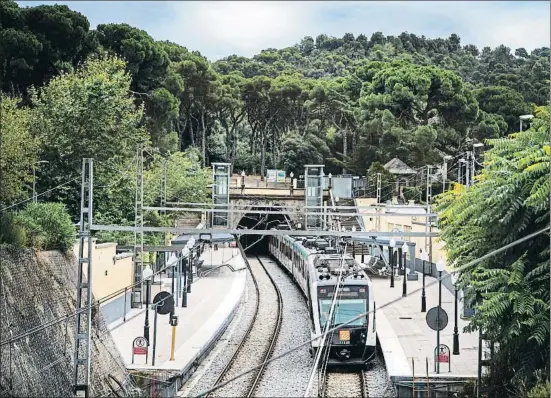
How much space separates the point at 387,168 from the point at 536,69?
20.7 meters

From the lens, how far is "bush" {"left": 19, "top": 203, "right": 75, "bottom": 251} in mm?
14895

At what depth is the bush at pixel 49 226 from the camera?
14895 millimetres

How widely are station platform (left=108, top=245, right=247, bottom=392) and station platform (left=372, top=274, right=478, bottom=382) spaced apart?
412cm

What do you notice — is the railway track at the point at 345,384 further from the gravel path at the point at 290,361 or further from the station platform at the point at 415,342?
the station platform at the point at 415,342

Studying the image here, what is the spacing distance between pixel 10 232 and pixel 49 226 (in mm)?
2635

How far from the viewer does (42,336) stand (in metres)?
12.3

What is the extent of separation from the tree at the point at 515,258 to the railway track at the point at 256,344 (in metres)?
4.82

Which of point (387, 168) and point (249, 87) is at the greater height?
point (249, 87)

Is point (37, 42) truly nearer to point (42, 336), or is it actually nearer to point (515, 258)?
point (42, 336)

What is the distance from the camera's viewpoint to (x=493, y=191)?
11031 millimetres

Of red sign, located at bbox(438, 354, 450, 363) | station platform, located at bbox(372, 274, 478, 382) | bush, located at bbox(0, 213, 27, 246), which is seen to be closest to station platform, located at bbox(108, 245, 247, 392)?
bush, located at bbox(0, 213, 27, 246)

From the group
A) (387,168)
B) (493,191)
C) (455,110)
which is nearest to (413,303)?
(493,191)

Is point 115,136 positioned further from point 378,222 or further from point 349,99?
point 349,99

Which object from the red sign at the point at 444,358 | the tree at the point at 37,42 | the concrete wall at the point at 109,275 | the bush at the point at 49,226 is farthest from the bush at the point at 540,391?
the tree at the point at 37,42
